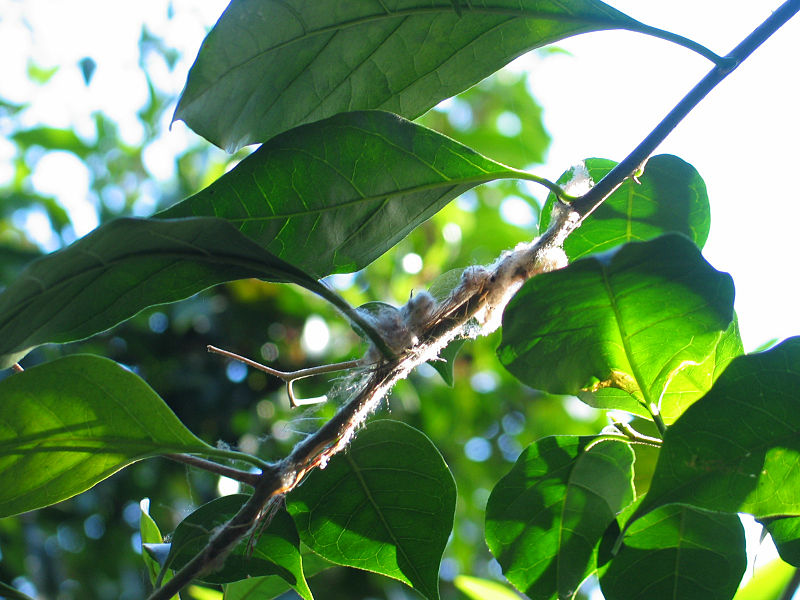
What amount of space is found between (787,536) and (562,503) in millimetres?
188

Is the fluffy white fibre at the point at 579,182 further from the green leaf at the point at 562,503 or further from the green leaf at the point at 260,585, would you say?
the green leaf at the point at 260,585

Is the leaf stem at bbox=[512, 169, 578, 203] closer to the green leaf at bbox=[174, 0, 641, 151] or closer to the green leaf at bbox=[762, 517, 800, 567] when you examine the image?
the green leaf at bbox=[174, 0, 641, 151]

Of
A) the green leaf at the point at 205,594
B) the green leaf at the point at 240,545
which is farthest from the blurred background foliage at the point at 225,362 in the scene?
the green leaf at the point at 240,545

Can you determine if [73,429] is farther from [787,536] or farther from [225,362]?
[225,362]

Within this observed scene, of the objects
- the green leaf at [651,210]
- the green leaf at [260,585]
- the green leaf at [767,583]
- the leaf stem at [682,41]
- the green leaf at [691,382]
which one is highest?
the leaf stem at [682,41]

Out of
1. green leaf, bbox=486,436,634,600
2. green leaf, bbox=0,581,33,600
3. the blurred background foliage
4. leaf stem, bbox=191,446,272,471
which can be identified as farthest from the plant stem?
the blurred background foliage

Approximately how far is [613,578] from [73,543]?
2.09m

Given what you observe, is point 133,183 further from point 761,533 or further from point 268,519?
point 761,533

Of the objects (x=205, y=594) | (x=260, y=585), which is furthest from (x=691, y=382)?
(x=205, y=594)

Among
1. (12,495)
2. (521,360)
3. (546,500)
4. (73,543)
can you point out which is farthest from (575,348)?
(73,543)

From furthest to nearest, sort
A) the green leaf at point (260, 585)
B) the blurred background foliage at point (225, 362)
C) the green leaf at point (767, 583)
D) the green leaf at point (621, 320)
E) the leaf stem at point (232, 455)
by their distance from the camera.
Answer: the blurred background foliage at point (225, 362), the green leaf at point (767, 583), the green leaf at point (260, 585), the leaf stem at point (232, 455), the green leaf at point (621, 320)

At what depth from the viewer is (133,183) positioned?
254 cm

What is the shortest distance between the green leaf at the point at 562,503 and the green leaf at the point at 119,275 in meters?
0.28

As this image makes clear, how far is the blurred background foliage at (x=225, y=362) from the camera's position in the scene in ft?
6.54
